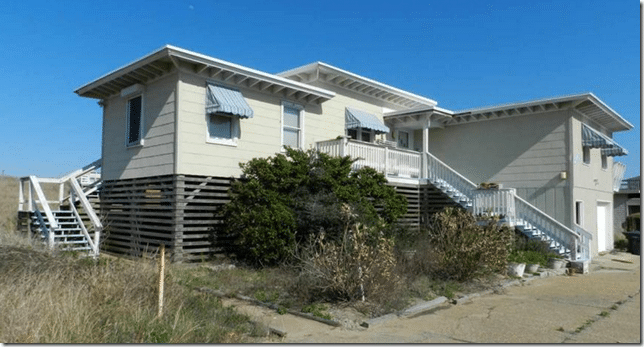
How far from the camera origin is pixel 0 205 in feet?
81.0

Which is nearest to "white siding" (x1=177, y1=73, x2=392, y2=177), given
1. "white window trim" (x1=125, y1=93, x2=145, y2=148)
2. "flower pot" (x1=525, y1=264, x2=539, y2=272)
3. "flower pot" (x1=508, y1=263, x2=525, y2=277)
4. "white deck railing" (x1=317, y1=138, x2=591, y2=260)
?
"white deck railing" (x1=317, y1=138, x2=591, y2=260)

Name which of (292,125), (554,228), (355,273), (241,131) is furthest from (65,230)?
(554,228)

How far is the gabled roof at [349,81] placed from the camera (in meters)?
17.2

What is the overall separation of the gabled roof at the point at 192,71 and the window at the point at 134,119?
551mm

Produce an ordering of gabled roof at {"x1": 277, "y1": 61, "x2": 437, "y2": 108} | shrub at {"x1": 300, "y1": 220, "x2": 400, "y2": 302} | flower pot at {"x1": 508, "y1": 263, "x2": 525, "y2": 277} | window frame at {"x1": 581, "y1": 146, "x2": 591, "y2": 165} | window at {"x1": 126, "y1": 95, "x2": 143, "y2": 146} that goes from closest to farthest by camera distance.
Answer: shrub at {"x1": 300, "y1": 220, "x2": 400, "y2": 302}
flower pot at {"x1": 508, "y1": 263, "x2": 525, "y2": 277}
window at {"x1": 126, "y1": 95, "x2": 143, "y2": 146}
gabled roof at {"x1": 277, "y1": 61, "x2": 437, "y2": 108}
window frame at {"x1": 581, "y1": 146, "x2": 591, "y2": 165}

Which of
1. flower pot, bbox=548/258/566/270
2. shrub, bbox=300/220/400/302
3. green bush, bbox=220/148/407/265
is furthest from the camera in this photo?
flower pot, bbox=548/258/566/270

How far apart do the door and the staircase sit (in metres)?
19.6

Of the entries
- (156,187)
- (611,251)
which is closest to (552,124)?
(611,251)

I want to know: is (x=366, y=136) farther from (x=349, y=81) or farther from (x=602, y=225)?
(x=602, y=225)

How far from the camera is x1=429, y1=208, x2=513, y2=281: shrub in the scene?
1062cm

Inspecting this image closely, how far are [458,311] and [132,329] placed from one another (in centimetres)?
529

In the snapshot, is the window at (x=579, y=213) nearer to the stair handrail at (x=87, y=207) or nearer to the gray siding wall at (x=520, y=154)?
the gray siding wall at (x=520, y=154)

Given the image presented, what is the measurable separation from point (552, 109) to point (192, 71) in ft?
42.1

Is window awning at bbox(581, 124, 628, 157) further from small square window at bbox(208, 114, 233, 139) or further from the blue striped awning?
small square window at bbox(208, 114, 233, 139)
